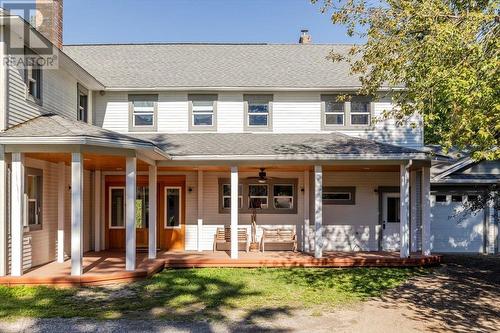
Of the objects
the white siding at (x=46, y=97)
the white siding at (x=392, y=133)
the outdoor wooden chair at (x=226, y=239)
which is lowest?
the outdoor wooden chair at (x=226, y=239)

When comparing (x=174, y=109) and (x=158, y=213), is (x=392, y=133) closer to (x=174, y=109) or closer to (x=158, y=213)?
(x=174, y=109)

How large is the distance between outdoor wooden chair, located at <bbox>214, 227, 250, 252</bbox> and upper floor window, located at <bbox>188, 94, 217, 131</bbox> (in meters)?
3.62

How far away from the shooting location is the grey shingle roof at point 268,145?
13.0 meters

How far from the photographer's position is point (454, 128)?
8586mm

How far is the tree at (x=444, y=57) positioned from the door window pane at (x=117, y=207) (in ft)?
30.5

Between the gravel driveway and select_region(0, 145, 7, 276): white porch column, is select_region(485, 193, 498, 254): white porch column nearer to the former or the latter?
the gravel driveway

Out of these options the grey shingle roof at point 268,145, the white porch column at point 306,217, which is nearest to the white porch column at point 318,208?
the grey shingle roof at point 268,145

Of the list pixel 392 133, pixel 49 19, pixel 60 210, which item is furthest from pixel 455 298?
pixel 49 19

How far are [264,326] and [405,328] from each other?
86.6 inches

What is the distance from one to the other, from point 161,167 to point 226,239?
10.6 ft

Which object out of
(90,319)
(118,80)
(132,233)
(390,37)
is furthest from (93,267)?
(390,37)

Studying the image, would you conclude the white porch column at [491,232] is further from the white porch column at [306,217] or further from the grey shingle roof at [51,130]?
the grey shingle roof at [51,130]


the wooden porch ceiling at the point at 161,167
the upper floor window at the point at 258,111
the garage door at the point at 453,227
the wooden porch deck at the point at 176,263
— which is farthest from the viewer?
the garage door at the point at 453,227

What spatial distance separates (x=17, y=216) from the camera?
33.2ft
